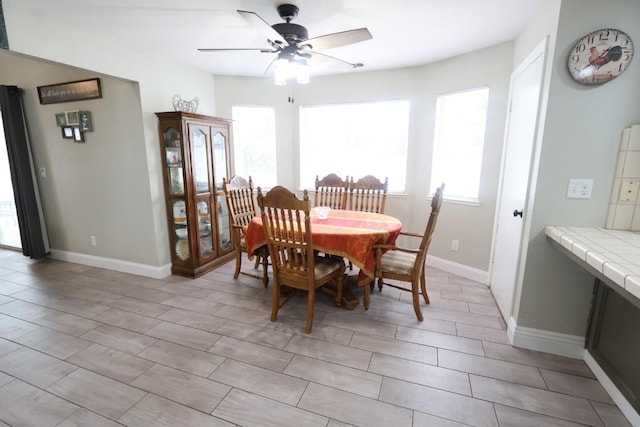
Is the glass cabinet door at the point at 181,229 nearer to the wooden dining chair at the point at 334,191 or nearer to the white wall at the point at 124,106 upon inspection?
the white wall at the point at 124,106

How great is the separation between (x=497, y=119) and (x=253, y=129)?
303 cm

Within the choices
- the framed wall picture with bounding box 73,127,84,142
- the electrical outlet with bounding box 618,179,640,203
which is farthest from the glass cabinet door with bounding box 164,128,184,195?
the electrical outlet with bounding box 618,179,640,203

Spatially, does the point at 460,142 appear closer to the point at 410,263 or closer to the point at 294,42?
the point at 410,263

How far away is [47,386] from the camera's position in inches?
67.5

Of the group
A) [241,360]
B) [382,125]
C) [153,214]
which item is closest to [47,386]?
[241,360]

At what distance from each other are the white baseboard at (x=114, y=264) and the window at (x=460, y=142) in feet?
10.8

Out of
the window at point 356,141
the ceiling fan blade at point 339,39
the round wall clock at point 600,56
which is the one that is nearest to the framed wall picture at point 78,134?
the window at point 356,141

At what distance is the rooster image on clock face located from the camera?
164cm

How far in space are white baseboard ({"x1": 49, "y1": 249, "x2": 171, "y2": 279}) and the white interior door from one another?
11.2 ft

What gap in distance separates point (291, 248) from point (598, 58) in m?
2.20

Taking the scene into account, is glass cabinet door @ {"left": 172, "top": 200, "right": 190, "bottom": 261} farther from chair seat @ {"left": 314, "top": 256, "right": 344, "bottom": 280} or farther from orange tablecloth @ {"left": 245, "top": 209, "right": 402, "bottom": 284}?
chair seat @ {"left": 314, "top": 256, "right": 344, "bottom": 280}

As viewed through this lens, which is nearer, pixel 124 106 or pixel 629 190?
pixel 629 190

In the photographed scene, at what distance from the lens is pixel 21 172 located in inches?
138

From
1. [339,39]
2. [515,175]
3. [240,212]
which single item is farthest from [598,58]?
[240,212]
